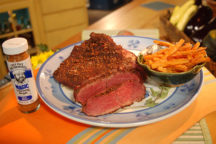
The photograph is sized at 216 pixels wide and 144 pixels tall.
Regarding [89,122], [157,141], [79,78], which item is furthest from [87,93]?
[157,141]

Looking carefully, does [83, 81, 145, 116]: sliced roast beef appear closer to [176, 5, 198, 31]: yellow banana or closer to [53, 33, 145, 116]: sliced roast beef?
[53, 33, 145, 116]: sliced roast beef

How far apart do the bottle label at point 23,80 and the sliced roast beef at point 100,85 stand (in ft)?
0.80

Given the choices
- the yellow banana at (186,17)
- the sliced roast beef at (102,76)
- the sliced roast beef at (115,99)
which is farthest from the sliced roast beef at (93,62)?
the yellow banana at (186,17)

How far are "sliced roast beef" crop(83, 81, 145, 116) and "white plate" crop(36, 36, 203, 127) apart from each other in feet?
0.09

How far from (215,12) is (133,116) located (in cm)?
236

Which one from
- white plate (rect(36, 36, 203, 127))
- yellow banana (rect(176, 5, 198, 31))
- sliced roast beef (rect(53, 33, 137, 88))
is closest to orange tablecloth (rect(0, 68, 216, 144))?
white plate (rect(36, 36, 203, 127))

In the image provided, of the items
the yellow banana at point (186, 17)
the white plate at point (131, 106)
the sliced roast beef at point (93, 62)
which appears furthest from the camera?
the yellow banana at point (186, 17)

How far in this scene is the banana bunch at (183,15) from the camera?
85.7 inches

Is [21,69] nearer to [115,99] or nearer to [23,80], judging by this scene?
[23,80]

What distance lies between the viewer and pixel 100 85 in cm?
121

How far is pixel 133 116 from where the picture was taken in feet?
3.58

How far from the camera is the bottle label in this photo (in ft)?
3.43

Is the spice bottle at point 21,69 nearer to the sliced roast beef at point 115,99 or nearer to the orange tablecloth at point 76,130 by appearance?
the orange tablecloth at point 76,130

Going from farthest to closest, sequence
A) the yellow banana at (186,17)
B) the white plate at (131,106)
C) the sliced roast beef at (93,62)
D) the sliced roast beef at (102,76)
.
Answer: the yellow banana at (186,17)
the sliced roast beef at (93,62)
the sliced roast beef at (102,76)
the white plate at (131,106)
